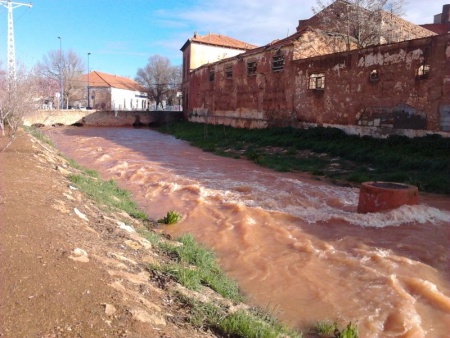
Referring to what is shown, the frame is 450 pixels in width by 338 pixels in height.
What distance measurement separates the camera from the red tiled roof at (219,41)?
37.6m

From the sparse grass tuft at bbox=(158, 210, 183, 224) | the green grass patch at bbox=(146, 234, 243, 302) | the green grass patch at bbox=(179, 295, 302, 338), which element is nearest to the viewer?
the green grass patch at bbox=(179, 295, 302, 338)

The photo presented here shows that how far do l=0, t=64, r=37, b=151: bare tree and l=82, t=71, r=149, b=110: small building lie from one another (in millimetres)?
42265

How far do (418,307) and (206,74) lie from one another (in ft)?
91.4

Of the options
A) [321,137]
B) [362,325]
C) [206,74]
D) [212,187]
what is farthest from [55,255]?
[206,74]

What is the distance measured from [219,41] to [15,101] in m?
30.9

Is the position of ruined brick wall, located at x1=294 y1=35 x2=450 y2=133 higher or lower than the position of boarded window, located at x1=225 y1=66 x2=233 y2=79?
lower

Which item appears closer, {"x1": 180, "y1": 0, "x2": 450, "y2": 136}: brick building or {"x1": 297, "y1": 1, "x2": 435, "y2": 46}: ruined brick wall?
{"x1": 180, "y1": 0, "x2": 450, "y2": 136}: brick building

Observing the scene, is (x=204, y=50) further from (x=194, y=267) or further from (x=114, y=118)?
(x=194, y=267)

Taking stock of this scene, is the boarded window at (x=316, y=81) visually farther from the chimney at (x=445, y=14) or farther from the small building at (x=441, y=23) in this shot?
the chimney at (x=445, y=14)

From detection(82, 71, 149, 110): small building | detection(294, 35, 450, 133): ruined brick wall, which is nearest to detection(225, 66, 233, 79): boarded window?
detection(294, 35, 450, 133): ruined brick wall

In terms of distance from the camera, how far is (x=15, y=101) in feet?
34.4

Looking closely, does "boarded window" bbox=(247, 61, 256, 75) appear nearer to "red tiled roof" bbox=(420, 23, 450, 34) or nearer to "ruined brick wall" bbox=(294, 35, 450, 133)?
"ruined brick wall" bbox=(294, 35, 450, 133)

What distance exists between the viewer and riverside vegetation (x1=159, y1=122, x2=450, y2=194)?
10742mm

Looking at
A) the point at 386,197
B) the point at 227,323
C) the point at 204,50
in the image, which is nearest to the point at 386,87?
the point at 386,197
